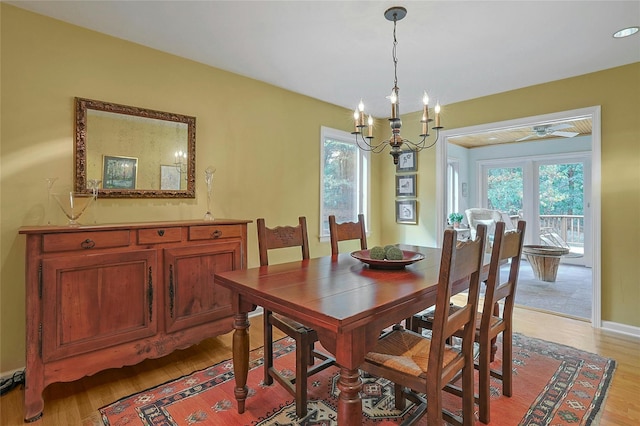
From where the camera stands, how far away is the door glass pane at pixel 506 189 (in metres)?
7.00

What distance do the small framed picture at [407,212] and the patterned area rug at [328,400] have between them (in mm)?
2426

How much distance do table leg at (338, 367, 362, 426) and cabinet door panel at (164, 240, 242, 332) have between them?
5.21 ft

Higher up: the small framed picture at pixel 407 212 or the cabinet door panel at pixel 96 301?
the small framed picture at pixel 407 212

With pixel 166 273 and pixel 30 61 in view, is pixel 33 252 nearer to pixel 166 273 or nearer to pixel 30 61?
Answer: pixel 166 273

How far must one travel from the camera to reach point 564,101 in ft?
10.9

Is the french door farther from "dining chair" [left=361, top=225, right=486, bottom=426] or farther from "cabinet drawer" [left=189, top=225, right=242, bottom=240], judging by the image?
"cabinet drawer" [left=189, top=225, right=242, bottom=240]

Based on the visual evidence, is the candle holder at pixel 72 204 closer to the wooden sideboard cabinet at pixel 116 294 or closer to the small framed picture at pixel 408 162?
the wooden sideboard cabinet at pixel 116 294

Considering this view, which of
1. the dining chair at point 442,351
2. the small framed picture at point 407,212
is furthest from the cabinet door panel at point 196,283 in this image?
the small framed picture at point 407,212

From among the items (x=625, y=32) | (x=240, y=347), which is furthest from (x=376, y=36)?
(x=240, y=347)

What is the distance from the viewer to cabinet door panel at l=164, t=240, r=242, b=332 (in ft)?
7.67

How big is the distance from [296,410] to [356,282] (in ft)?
2.70

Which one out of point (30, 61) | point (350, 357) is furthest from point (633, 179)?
point (30, 61)

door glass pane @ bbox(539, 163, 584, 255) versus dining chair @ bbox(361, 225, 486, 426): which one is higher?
door glass pane @ bbox(539, 163, 584, 255)

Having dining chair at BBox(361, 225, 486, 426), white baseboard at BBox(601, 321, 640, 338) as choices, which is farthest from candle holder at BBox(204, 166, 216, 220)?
white baseboard at BBox(601, 321, 640, 338)
